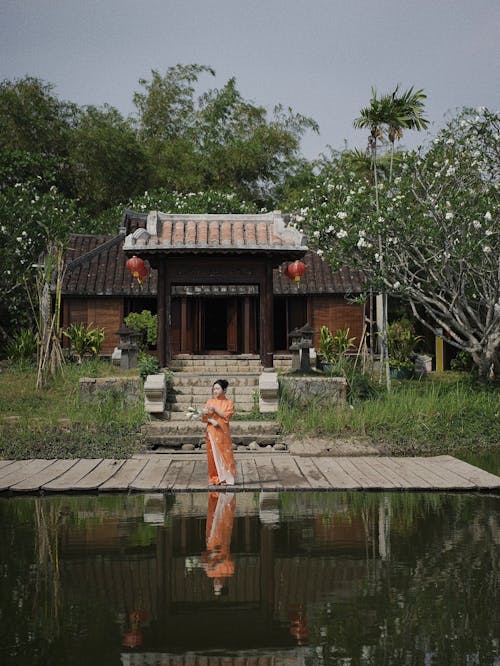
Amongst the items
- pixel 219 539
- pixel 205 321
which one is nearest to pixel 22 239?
pixel 205 321

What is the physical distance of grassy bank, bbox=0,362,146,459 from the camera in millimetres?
11156

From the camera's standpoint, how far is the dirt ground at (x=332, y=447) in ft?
37.1

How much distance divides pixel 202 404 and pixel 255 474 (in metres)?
4.59

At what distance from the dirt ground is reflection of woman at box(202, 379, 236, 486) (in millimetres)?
2369

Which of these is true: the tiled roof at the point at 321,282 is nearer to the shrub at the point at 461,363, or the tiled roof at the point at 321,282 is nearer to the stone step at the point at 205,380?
the shrub at the point at 461,363

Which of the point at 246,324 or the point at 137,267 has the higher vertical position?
the point at 137,267

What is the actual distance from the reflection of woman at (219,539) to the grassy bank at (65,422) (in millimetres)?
3267

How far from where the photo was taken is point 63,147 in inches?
1303

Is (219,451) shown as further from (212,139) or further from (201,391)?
(212,139)

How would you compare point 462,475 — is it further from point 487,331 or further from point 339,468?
point 487,331

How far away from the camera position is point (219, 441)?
8.93m

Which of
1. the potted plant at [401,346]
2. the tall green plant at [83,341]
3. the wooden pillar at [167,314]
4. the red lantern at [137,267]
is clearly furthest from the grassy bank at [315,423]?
the tall green plant at [83,341]

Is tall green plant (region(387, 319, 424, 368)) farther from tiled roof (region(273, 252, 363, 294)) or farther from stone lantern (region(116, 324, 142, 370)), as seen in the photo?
stone lantern (region(116, 324, 142, 370))

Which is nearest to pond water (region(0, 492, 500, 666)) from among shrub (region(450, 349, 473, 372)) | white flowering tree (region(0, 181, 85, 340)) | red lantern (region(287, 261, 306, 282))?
red lantern (region(287, 261, 306, 282))
